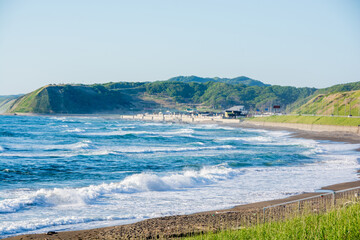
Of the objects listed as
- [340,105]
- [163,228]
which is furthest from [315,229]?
[340,105]

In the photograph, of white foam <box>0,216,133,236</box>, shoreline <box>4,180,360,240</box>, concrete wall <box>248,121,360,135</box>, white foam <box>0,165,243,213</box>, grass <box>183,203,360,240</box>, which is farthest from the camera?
concrete wall <box>248,121,360,135</box>

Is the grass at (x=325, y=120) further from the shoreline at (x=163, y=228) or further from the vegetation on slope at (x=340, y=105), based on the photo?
the shoreline at (x=163, y=228)

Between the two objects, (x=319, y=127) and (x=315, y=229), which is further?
(x=319, y=127)

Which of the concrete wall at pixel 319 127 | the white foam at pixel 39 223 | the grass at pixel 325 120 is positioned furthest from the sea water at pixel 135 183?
the grass at pixel 325 120

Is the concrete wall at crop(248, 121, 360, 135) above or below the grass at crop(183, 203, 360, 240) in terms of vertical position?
below

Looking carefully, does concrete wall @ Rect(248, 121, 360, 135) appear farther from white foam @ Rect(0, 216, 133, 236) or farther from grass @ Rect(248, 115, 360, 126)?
white foam @ Rect(0, 216, 133, 236)

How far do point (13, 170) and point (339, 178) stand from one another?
18740 millimetres

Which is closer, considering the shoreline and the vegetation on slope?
the shoreline

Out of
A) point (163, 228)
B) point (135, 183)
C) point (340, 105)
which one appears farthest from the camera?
point (340, 105)

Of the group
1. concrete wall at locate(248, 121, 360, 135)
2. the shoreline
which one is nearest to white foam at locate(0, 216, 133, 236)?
the shoreline

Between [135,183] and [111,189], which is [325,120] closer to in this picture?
[135,183]

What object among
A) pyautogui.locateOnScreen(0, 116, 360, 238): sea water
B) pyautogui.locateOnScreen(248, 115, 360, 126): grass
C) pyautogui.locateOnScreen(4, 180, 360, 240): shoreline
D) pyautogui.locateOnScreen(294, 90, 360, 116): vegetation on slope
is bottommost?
pyautogui.locateOnScreen(0, 116, 360, 238): sea water

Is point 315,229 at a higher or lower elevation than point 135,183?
higher

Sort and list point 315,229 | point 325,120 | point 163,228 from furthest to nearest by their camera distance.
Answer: point 325,120, point 163,228, point 315,229
